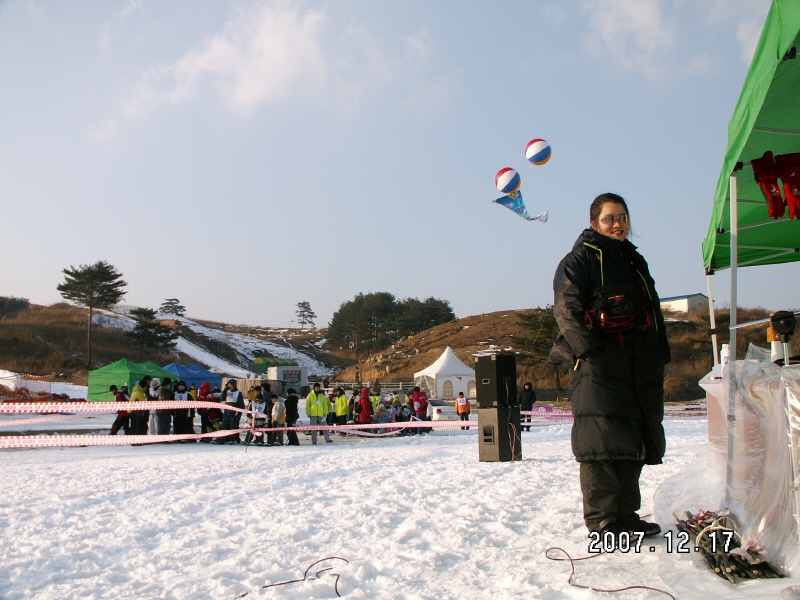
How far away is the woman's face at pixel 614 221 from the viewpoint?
11.3 ft

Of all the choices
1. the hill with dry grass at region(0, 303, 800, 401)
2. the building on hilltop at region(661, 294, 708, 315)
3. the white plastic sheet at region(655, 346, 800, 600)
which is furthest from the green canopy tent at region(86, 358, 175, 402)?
the building on hilltop at region(661, 294, 708, 315)

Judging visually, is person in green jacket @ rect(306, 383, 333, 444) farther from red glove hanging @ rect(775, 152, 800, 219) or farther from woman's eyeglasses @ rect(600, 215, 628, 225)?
woman's eyeglasses @ rect(600, 215, 628, 225)

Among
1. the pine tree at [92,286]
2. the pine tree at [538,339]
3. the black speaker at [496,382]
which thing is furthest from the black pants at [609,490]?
the pine tree at [92,286]

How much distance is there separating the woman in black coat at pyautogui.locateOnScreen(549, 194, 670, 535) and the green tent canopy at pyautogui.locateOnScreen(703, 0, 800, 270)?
5.06ft

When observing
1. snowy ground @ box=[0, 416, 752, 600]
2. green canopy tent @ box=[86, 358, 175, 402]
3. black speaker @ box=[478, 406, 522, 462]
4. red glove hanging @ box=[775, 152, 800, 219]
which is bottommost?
snowy ground @ box=[0, 416, 752, 600]

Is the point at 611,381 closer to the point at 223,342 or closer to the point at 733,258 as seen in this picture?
the point at 733,258

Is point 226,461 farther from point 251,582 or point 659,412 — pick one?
point 659,412

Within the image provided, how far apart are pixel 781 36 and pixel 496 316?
3626 inches

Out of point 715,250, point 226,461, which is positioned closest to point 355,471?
point 226,461

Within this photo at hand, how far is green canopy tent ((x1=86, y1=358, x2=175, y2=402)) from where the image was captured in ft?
91.1

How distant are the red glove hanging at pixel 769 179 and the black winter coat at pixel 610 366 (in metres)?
2.57

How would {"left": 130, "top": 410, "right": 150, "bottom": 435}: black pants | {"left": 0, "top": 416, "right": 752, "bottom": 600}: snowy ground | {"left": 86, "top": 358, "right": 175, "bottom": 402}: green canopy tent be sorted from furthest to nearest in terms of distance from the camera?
{"left": 86, "top": 358, "right": 175, "bottom": 402}: green canopy tent < {"left": 130, "top": 410, "right": 150, "bottom": 435}: black pants < {"left": 0, "top": 416, "right": 752, "bottom": 600}: snowy ground

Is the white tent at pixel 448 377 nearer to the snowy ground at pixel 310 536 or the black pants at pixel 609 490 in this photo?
the snowy ground at pixel 310 536

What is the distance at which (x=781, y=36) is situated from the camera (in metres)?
3.26
